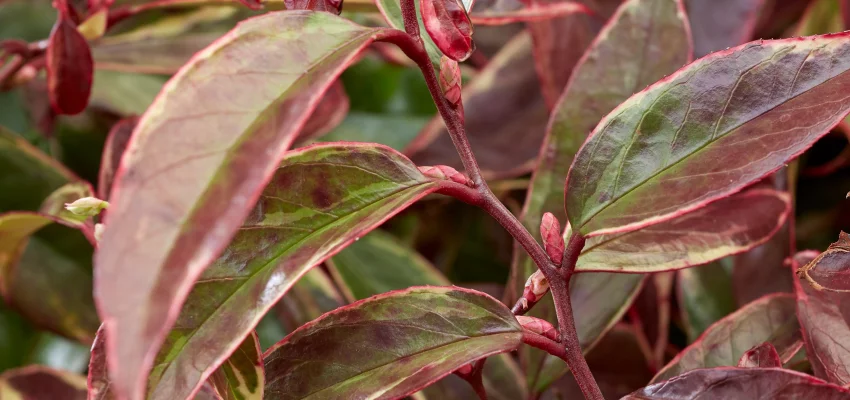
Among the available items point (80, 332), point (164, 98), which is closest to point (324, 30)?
point (164, 98)

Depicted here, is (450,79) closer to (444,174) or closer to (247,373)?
(444,174)

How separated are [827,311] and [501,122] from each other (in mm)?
398

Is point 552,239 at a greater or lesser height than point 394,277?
greater

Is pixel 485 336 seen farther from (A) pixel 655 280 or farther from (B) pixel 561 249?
(A) pixel 655 280

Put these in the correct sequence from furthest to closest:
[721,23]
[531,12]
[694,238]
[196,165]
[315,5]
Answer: [721,23]
[531,12]
[694,238]
[315,5]
[196,165]

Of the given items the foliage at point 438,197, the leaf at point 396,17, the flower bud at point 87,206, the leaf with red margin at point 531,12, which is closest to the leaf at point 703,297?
the foliage at point 438,197

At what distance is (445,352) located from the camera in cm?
38

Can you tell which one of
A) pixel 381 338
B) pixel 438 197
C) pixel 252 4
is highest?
pixel 252 4

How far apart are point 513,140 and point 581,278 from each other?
23 cm

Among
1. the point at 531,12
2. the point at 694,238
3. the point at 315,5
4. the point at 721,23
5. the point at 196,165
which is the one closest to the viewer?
the point at 196,165

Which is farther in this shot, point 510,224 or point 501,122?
point 501,122

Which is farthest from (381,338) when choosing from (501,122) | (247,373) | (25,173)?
(25,173)

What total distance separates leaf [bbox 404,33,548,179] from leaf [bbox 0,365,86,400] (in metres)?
0.35

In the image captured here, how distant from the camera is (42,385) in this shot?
61cm
